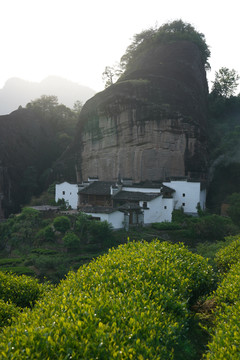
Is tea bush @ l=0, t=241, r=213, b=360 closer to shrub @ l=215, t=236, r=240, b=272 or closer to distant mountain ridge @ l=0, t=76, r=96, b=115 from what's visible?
shrub @ l=215, t=236, r=240, b=272

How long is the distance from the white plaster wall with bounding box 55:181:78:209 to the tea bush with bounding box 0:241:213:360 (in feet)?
71.6

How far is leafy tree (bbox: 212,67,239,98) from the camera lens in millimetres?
41000

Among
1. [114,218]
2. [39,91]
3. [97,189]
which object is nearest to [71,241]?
[114,218]

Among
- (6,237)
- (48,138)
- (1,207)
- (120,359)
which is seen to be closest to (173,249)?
(120,359)

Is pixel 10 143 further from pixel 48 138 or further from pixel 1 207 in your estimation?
pixel 1 207

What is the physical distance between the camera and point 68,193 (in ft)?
103

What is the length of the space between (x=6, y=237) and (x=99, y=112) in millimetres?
16130

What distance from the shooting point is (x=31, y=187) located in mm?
38688

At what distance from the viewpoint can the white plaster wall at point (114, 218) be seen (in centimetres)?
2403

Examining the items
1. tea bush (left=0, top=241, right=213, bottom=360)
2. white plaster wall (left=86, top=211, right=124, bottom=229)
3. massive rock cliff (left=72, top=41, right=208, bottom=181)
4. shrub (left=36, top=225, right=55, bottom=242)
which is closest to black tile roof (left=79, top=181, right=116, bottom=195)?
massive rock cliff (left=72, top=41, right=208, bottom=181)

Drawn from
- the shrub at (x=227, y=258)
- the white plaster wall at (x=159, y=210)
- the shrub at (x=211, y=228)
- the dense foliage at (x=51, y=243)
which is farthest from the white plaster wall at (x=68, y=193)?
the shrub at (x=227, y=258)

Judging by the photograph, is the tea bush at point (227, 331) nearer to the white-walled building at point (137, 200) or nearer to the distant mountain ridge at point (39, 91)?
the white-walled building at point (137, 200)

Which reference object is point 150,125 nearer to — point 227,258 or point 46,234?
point 46,234

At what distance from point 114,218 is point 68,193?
8.48 m
